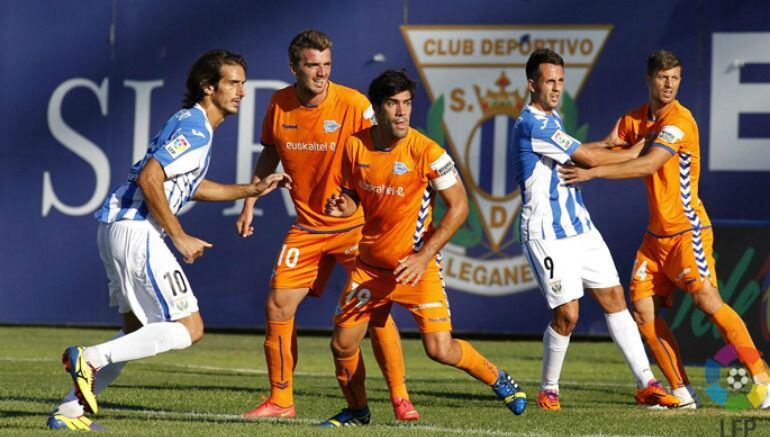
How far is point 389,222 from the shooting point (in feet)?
27.6

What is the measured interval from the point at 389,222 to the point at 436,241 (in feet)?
1.43

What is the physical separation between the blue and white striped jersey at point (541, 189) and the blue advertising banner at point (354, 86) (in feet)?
21.6

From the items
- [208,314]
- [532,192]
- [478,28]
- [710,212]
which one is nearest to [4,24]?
[208,314]

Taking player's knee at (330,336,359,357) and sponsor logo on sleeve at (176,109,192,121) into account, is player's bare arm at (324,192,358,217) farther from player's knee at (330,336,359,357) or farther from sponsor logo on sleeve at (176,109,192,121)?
sponsor logo on sleeve at (176,109,192,121)

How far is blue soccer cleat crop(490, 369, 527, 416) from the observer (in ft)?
28.5

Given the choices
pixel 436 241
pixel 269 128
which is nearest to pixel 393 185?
pixel 436 241

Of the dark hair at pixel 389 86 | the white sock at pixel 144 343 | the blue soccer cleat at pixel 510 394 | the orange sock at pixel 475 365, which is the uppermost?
the dark hair at pixel 389 86

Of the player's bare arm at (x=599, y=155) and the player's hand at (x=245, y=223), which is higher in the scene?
the player's bare arm at (x=599, y=155)

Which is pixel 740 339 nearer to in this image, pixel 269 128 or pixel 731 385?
pixel 731 385

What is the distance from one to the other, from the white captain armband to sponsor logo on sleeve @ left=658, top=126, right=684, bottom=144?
210cm

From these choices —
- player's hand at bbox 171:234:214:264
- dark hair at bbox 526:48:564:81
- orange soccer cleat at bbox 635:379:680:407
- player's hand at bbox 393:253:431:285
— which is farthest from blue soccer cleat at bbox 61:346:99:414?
orange soccer cleat at bbox 635:379:680:407

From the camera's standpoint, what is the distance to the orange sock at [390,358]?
344 inches

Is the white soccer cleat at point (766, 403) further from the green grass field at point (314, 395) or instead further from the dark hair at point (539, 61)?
the dark hair at point (539, 61)

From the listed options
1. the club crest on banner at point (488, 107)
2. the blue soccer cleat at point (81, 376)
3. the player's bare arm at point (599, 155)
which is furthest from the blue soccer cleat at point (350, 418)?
the club crest on banner at point (488, 107)
